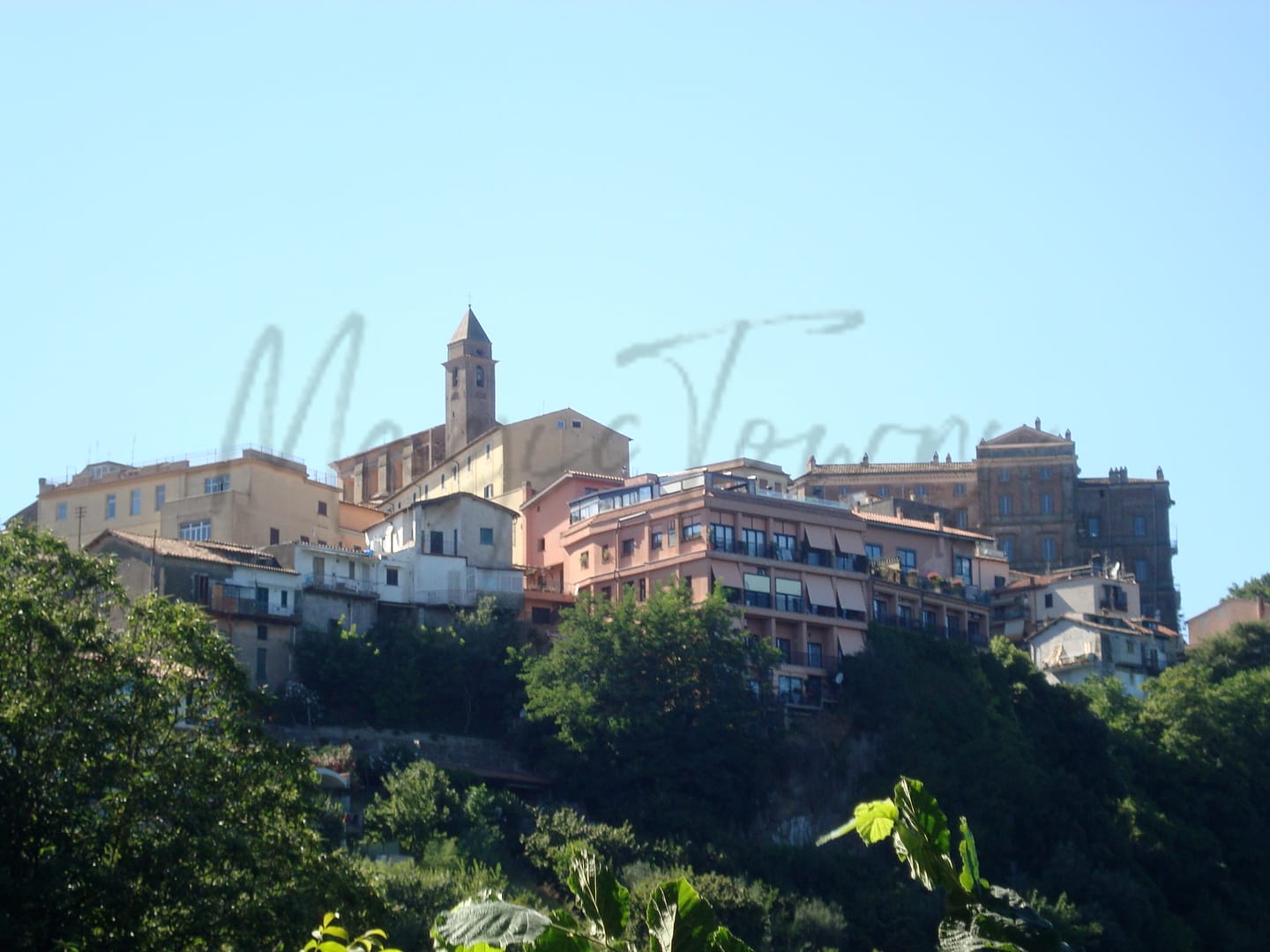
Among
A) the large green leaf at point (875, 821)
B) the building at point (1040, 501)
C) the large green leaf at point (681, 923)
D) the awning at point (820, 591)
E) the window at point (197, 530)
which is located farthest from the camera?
the building at point (1040, 501)

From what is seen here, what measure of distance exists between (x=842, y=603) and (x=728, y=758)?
10.7 metres

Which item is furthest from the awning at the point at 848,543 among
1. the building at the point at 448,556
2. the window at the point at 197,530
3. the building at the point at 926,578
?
the window at the point at 197,530

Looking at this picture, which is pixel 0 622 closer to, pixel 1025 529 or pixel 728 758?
pixel 728 758

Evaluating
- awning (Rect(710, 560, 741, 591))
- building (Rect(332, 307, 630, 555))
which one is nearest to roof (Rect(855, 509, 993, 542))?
awning (Rect(710, 560, 741, 591))

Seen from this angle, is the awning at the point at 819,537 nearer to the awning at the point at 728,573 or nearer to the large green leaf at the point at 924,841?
the awning at the point at 728,573

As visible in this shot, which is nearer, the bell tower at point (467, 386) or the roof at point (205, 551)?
the roof at point (205, 551)

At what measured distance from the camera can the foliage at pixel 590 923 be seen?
8500 mm

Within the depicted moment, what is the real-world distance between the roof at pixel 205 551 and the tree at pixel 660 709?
988 centimetres

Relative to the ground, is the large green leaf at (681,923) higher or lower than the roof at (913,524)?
lower

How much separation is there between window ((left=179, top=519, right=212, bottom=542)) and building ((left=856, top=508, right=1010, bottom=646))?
24614 mm

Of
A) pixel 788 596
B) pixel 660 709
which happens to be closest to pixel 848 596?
pixel 788 596

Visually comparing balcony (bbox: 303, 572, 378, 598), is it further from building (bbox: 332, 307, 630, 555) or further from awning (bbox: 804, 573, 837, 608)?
awning (bbox: 804, 573, 837, 608)

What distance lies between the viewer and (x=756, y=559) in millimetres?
64688

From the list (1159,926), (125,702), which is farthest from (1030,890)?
(125,702)
